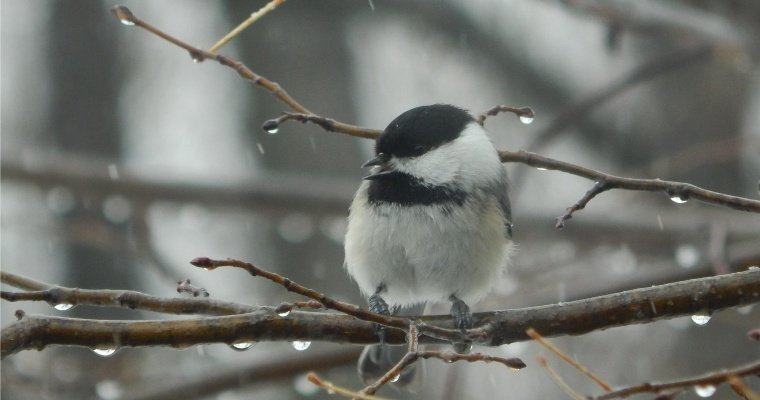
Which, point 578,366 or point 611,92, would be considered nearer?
point 578,366

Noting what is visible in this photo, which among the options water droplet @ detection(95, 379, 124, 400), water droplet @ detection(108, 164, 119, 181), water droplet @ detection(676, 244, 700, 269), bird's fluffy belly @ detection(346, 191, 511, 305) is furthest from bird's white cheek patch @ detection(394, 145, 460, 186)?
water droplet @ detection(108, 164, 119, 181)

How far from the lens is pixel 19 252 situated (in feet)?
23.0

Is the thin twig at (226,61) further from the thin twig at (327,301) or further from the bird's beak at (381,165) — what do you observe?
the bird's beak at (381,165)

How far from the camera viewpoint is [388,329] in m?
2.19

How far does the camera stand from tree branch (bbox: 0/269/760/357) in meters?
1.89

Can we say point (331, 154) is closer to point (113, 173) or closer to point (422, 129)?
point (113, 173)

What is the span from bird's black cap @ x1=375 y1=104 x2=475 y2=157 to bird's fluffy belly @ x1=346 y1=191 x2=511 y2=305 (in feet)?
0.73

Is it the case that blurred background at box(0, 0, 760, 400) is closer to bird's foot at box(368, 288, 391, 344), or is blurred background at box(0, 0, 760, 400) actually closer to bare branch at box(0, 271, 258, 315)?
bird's foot at box(368, 288, 391, 344)

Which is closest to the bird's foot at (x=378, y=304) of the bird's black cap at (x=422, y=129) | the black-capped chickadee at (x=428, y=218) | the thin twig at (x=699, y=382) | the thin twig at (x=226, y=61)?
the black-capped chickadee at (x=428, y=218)

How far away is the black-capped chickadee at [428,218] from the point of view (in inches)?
121

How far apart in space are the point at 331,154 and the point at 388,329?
15.9 feet

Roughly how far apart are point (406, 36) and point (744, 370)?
6297 mm

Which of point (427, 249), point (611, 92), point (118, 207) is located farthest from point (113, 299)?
point (118, 207)

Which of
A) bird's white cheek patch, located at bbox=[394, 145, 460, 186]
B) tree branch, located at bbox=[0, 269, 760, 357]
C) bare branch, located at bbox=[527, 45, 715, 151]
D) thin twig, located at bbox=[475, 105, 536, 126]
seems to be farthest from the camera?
bare branch, located at bbox=[527, 45, 715, 151]
